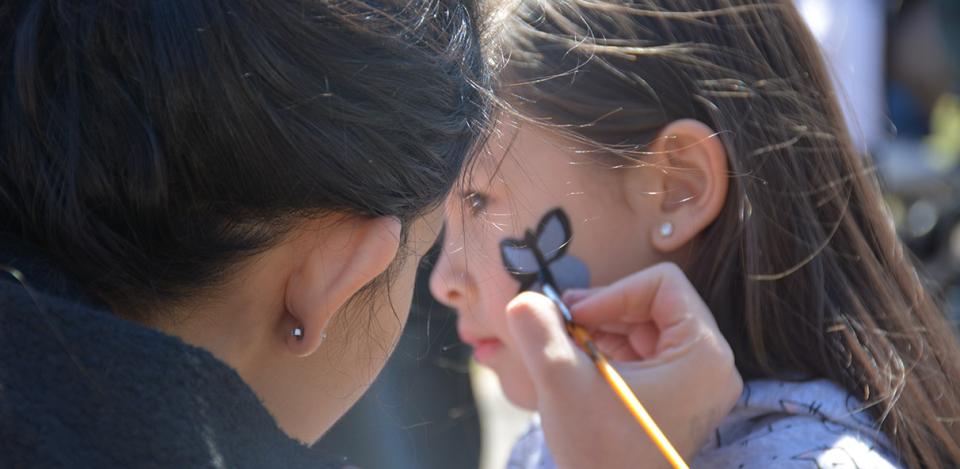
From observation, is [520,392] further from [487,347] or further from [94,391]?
[94,391]

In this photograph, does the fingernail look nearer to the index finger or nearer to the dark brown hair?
the index finger

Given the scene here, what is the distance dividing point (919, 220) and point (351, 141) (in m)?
4.16

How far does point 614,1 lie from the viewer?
139 centimetres

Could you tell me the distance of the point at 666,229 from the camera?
1412mm

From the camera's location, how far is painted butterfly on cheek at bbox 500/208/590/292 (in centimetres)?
144

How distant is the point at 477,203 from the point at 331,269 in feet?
1.77

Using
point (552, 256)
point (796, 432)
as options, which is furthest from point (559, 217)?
point (796, 432)

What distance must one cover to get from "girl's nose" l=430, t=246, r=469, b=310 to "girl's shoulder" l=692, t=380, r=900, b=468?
0.42m

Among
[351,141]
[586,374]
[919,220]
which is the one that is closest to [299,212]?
[351,141]

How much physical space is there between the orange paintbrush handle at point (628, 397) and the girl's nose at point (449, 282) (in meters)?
0.23

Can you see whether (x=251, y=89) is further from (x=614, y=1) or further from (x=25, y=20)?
(x=614, y=1)

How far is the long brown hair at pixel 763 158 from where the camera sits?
4.39ft

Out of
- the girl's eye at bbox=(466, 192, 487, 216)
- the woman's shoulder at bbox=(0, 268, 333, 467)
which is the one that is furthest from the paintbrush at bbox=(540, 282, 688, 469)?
the woman's shoulder at bbox=(0, 268, 333, 467)

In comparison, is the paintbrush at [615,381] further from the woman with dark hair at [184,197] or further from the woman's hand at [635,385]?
the woman with dark hair at [184,197]
